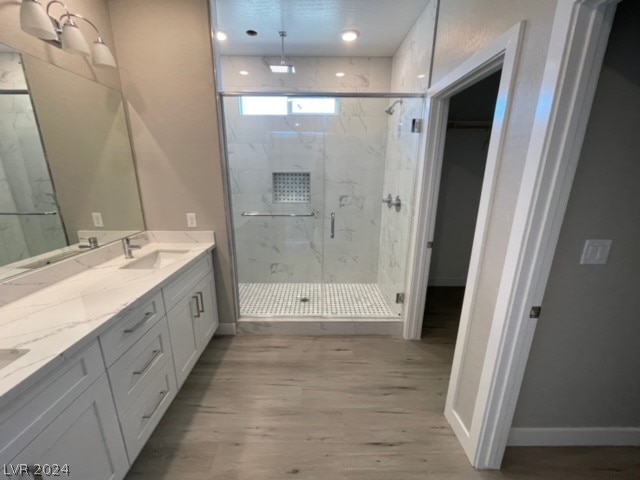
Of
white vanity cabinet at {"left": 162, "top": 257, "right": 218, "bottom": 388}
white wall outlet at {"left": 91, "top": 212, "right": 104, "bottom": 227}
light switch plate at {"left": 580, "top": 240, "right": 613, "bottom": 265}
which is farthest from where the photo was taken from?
white wall outlet at {"left": 91, "top": 212, "right": 104, "bottom": 227}

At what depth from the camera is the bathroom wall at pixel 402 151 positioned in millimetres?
1983

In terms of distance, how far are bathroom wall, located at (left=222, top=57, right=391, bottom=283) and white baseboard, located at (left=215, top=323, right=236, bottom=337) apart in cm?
73

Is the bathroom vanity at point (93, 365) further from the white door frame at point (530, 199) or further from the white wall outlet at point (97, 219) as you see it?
the white door frame at point (530, 199)

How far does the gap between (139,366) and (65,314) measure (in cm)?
40

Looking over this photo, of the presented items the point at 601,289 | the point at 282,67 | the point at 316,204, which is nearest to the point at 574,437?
the point at 601,289

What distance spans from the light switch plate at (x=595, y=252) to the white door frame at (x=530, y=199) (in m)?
0.23

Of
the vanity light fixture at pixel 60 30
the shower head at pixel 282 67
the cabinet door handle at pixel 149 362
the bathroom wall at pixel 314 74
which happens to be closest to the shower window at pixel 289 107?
the bathroom wall at pixel 314 74

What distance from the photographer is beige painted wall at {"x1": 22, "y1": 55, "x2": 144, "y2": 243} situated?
57.0 inches

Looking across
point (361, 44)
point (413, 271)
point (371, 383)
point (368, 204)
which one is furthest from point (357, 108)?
point (371, 383)

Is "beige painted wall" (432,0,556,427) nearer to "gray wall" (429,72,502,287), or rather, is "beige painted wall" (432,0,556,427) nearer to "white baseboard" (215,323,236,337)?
"gray wall" (429,72,502,287)

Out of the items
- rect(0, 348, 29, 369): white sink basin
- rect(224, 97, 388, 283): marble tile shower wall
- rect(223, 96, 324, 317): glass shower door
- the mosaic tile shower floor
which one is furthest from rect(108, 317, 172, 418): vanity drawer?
rect(224, 97, 388, 283): marble tile shower wall

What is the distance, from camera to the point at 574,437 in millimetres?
1392

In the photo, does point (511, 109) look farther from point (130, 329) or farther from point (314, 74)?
point (314, 74)

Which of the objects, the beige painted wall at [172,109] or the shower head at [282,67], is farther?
the shower head at [282,67]
